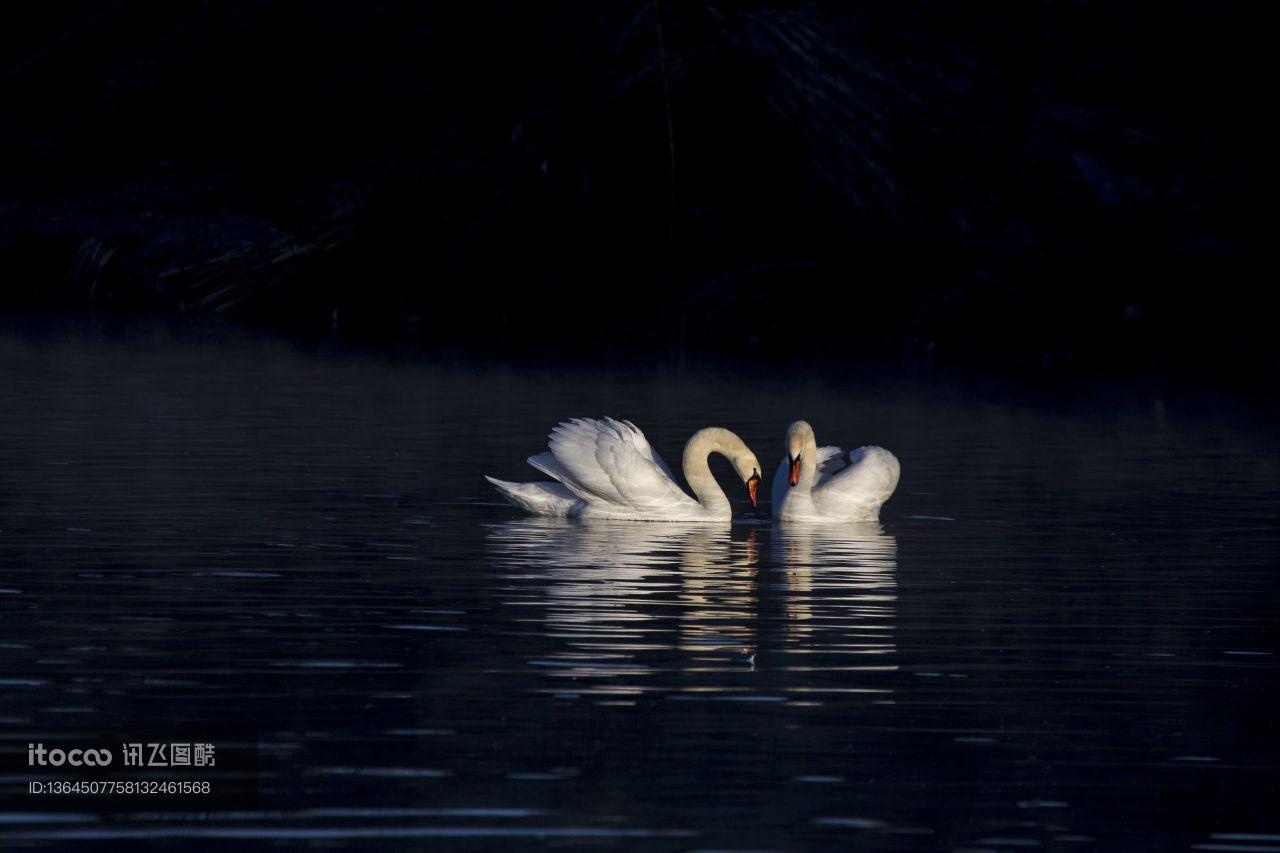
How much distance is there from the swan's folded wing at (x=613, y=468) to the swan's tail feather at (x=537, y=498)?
13 cm

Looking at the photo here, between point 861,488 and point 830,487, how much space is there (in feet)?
0.82

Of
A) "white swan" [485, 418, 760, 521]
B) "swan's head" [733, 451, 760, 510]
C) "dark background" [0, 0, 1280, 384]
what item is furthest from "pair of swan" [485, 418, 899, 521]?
"dark background" [0, 0, 1280, 384]

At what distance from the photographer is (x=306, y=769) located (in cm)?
1043

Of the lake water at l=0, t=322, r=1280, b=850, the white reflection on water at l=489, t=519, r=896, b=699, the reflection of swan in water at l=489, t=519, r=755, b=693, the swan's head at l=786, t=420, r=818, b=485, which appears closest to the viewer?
the lake water at l=0, t=322, r=1280, b=850

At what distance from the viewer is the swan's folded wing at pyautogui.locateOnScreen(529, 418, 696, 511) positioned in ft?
63.7

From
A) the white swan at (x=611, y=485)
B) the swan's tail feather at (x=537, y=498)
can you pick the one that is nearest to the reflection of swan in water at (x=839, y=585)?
the white swan at (x=611, y=485)

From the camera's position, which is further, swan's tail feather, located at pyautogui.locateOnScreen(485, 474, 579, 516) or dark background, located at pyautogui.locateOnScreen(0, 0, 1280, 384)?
dark background, located at pyautogui.locateOnScreen(0, 0, 1280, 384)

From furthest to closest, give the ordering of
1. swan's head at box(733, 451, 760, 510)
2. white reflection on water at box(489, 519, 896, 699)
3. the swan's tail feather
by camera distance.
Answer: swan's head at box(733, 451, 760, 510), the swan's tail feather, white reflection on water at box(489, 519, 896, 699)

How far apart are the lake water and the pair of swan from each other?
269 mm

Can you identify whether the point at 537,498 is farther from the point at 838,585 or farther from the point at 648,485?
the point at 838,585

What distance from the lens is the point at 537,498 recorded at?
64.6 feet

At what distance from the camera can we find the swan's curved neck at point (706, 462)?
19766 mm

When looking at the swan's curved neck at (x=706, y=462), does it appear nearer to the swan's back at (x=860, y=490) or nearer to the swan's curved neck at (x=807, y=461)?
the swan's curved neck at (x=807, y=461)

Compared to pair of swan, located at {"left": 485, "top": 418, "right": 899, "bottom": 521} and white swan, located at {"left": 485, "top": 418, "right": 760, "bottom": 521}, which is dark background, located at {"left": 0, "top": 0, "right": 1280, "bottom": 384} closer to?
pair of swan, located at {"left": 485, "top": 418, "right": 899, "bottom": 521}
